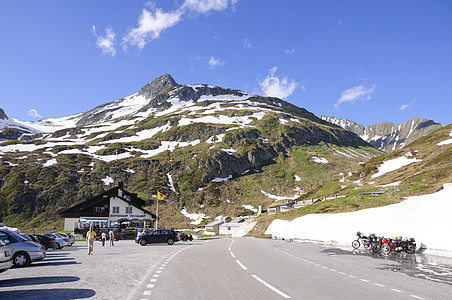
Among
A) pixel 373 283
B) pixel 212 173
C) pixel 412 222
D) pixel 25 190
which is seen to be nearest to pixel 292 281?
pixel 373 283

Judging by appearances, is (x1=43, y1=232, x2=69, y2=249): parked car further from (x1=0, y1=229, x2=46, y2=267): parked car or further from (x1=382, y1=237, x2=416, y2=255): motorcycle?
(x1=382, y1=237, x2=416, y2=255): motorcycle

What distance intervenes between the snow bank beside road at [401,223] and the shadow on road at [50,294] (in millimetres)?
20840

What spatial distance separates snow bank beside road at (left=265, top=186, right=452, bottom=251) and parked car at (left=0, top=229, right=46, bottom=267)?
2388 centimetres

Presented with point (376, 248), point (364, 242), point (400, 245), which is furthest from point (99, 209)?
point (400, 245)

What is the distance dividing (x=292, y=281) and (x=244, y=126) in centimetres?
17830

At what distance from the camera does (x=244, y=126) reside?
618 feet

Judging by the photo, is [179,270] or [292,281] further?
[179,270]

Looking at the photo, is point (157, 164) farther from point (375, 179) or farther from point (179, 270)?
point (179, 270)

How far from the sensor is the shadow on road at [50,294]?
28.7 ft

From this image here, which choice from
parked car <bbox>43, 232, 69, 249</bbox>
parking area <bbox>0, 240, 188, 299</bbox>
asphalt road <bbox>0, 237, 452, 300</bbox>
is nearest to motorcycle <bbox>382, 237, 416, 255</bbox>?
asphalt road <bbox>0, 237, 452, 300</bbox>

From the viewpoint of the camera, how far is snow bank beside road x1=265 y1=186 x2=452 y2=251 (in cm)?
2162

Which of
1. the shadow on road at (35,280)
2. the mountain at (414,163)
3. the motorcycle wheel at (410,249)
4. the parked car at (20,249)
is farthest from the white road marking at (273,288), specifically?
the mountain at (414,163)

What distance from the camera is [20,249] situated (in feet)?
54.1

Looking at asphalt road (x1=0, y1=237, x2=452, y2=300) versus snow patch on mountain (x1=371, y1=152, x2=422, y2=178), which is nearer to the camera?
asphalt road (x1=0, y1=237, x2=452, y2=300)
